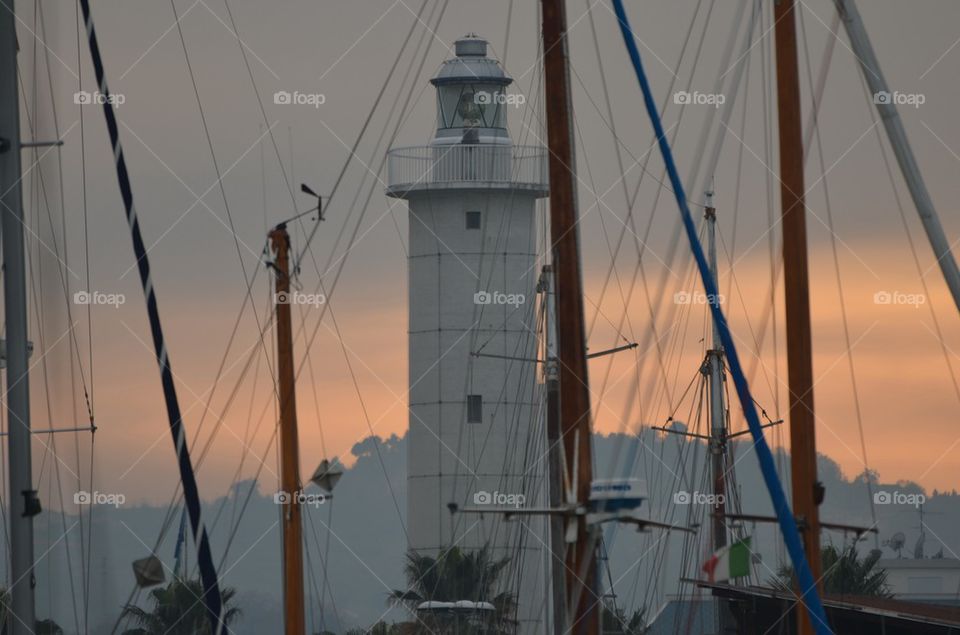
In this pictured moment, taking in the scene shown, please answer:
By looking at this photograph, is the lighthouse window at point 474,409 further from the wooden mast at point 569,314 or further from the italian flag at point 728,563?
the wooden mast at point 569,314

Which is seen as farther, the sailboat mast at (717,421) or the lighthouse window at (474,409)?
the lighthouse window at (474,409)

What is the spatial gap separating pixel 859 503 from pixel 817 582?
162858mm

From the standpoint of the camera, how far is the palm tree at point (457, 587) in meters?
63.0

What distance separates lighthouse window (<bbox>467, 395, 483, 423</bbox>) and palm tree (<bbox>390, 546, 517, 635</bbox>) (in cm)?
510

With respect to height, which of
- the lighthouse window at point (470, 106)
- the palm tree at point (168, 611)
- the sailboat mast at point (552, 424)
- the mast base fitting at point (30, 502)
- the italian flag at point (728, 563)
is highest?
the lighthouse window at point (470, 106)

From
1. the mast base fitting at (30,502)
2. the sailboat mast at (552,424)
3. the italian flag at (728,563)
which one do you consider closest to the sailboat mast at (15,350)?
the mast base fitting at (30,502)

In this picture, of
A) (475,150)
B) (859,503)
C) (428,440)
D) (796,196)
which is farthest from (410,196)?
(859,503)

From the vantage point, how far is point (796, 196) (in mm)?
28250

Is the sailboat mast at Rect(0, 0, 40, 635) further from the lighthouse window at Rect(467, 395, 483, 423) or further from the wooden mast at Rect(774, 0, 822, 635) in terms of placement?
the lighthouse window at Rect(467, 395, 483, 423)

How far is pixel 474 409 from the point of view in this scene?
72.2m

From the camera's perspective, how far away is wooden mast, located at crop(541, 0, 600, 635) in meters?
25.5

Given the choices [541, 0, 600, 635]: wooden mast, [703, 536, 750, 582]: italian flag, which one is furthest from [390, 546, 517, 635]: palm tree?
[541, 0, 600, 635]: wooden mast

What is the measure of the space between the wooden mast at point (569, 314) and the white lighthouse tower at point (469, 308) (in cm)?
4175

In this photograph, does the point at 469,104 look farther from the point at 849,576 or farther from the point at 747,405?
the point at 747,405
